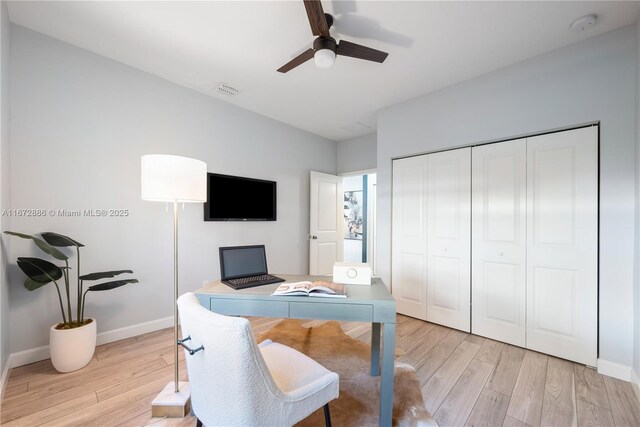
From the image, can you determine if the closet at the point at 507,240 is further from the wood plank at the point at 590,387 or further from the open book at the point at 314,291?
the open book at the point at 314,291

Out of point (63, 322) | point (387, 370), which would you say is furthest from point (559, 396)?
point (63, 322)

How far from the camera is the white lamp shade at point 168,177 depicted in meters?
1.48

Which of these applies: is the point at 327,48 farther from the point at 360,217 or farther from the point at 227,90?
the point at 360,217

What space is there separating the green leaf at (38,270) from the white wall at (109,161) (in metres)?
0.29

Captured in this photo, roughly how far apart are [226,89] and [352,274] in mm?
2561

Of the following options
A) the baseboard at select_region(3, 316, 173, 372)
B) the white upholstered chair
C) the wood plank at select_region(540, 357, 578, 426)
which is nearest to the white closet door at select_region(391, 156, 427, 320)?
the wood plank at select_region(540, 357, 578, 426)

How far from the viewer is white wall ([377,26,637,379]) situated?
1918 mm

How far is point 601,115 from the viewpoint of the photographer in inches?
79.4

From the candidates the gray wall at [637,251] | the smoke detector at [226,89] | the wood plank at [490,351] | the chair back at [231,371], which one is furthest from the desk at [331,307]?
the smoke detector at [226,89]

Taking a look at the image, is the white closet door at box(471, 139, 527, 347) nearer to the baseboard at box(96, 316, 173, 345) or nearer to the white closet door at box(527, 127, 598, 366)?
the white closet door at box(527, 127, 598, 366)

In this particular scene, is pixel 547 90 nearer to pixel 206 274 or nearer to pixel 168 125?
pixel 168 125

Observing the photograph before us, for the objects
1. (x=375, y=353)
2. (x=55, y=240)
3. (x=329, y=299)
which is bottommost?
(x=375, y=353)

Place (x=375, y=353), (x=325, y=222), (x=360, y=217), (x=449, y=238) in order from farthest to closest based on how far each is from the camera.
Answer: (x=360, y=217) < (x=325, y=222) < (x=449, y=238) < (x=375, y=353)

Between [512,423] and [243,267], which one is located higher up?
[243,267]
